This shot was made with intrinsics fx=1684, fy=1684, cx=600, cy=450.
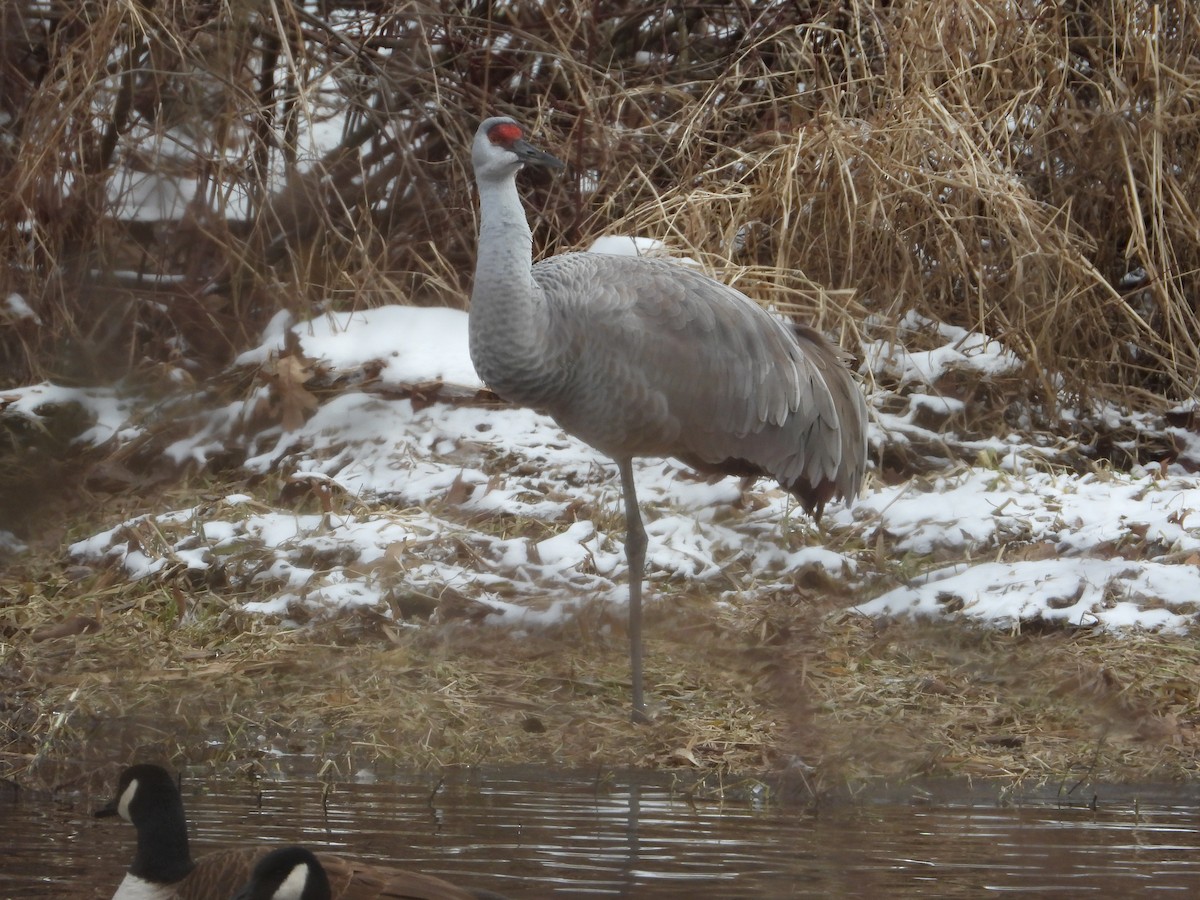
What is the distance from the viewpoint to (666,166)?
25.0ft

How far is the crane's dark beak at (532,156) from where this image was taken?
505 centimetres

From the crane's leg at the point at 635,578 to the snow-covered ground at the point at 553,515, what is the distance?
385 millimetres

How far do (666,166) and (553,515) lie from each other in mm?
2017

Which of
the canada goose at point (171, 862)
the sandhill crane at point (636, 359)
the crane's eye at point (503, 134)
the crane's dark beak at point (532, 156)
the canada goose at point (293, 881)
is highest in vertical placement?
the crane's eye at point (503, 134)

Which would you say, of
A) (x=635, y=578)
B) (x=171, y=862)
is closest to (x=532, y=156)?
(x=635, y=578)

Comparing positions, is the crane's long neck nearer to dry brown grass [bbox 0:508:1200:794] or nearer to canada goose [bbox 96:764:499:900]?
dry brown grass [bbox 0:508:1200:794]

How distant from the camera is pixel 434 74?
751cm

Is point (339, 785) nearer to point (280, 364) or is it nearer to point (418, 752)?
point (418, 752)

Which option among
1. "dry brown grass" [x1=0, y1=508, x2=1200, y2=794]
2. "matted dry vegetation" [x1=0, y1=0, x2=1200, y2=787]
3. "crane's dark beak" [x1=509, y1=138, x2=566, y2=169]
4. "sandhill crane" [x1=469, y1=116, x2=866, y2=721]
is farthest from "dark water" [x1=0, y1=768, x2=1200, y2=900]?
"crane's dark beak" [x1=509, y1=138, x2=566, y2=169]

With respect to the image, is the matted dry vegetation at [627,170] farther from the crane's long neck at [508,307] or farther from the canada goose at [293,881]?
the canada goose at [293,881]

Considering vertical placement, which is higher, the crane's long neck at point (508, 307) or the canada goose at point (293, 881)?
the crane's long neck at point (508, 307)

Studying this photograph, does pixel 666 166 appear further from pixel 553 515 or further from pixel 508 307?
pixel 508 307

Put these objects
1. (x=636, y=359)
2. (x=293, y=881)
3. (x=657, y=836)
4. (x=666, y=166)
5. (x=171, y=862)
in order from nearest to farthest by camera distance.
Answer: (x=293, y=881) → (x=171, y=862) → (x=657, y=836) → (x=636, y=359) → (x=666, y=166)

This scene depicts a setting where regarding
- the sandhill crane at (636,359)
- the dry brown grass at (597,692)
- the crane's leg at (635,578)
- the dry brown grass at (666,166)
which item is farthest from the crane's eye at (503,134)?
the dry brown grass at (666,166)
